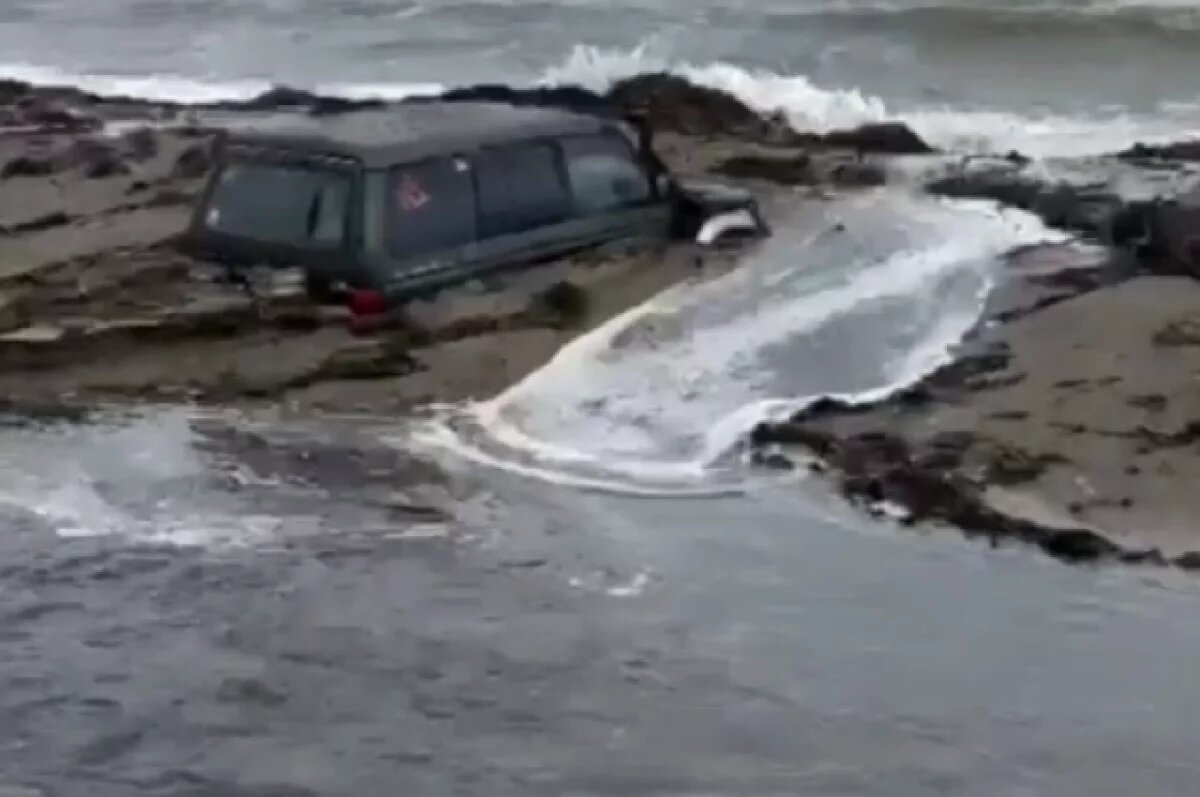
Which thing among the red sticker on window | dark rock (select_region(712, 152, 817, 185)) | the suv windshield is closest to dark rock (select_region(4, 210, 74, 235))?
the suv windshield

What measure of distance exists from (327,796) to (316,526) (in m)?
2.93

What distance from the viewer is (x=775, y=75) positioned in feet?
105

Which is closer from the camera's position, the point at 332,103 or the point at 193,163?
the point at 193,163

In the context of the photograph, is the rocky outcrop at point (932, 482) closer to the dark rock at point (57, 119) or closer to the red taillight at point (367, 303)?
the red taillight at point (367, 303)

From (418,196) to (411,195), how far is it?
2.6 inches

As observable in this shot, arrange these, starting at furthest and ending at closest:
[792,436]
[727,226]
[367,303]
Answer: [727,226] → [367,303] → [792,436]

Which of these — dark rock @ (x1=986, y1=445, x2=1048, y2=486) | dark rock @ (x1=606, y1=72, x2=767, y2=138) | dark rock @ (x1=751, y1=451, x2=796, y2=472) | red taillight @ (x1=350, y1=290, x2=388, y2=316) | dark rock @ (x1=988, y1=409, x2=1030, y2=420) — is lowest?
dark rock @ (x1=751, y1=451, x2=796, y2=472)

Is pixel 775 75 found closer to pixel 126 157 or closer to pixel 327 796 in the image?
pixel 126 157

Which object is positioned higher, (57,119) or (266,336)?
(57,119)

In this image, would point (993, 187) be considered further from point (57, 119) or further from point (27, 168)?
point (57, 119)

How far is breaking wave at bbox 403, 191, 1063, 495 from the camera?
1241 cm

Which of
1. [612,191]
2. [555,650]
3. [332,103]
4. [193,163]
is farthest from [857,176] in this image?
[555,650]

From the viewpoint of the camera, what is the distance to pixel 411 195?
13297 millimetres

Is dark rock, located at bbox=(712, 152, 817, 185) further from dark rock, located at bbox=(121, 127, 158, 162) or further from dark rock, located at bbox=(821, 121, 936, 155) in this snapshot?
dark rock, located at bbox=(121, 127, 158, 162)
